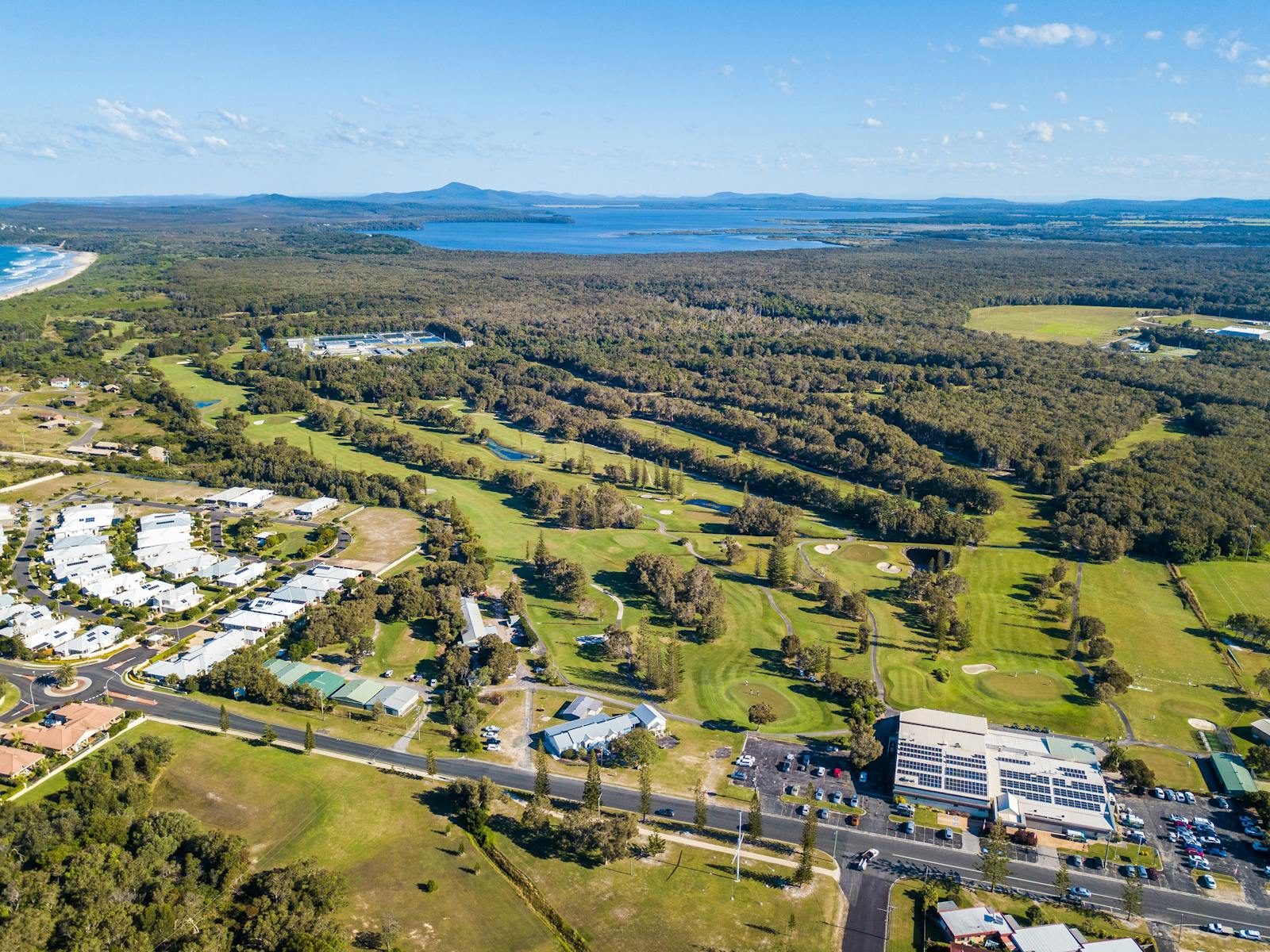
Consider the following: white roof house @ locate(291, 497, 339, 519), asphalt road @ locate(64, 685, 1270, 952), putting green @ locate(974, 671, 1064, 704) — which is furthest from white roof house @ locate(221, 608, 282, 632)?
putting green @ locate(974, 671, 1064, 704)

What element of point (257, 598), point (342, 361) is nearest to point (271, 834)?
point (257, 598)

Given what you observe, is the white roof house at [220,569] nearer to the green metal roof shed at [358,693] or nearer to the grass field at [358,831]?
the grass field at [358,831]

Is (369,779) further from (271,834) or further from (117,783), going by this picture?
(117,783)

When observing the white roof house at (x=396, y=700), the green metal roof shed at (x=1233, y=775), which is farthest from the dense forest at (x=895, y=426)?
the white roof house at (x=396, y=700)

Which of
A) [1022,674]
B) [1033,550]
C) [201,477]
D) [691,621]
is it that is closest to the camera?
[1022,674]

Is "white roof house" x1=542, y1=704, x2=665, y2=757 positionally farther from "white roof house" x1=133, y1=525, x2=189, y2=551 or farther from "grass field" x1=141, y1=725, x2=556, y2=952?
"white roof house" x1=133, y1=525, x2=189, y2=551

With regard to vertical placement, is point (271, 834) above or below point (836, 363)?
below
